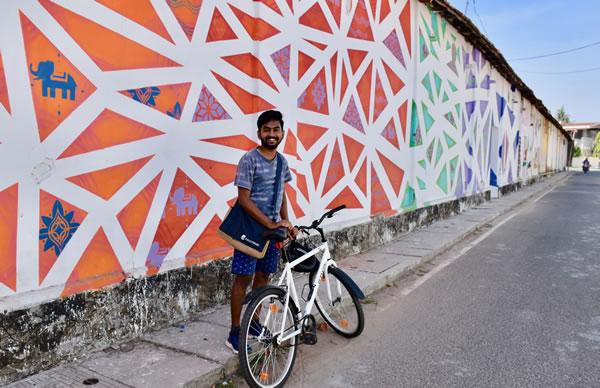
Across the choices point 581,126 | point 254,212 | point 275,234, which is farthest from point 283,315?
point 581,126

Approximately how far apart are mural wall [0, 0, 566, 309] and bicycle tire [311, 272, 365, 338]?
1.34 metres

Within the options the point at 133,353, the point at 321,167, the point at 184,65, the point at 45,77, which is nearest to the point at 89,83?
the point at 45,77

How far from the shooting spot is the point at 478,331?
4312 millimetres

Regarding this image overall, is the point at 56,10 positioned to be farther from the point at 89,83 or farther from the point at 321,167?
the point at 321,167

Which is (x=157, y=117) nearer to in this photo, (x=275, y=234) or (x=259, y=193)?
(x=259, y=193)

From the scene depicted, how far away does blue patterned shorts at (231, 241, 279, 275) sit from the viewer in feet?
11.7

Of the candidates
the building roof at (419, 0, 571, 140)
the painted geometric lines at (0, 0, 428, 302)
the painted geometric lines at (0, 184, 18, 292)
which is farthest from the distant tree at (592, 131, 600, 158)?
the painted geometric lines at (0, 184, 18, 292)

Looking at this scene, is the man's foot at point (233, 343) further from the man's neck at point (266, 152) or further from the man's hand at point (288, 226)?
the man's neck at point (266, 152)

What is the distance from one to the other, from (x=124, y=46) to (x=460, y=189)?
1177 centimetres

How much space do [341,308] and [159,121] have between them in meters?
2.42

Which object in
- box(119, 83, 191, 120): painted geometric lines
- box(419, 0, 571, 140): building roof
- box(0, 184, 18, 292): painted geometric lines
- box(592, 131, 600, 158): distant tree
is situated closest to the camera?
box(0, 184, 18, 292): painted geometric lines

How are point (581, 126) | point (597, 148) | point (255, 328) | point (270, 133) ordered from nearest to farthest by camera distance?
1. point (255, 328)
2. point (270, 133)
3. point (581, 126)
4. point (597, 148)

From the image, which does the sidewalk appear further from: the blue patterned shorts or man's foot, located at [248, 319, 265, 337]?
the blue patterned shorts

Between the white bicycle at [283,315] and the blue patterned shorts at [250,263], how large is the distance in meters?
0.18
